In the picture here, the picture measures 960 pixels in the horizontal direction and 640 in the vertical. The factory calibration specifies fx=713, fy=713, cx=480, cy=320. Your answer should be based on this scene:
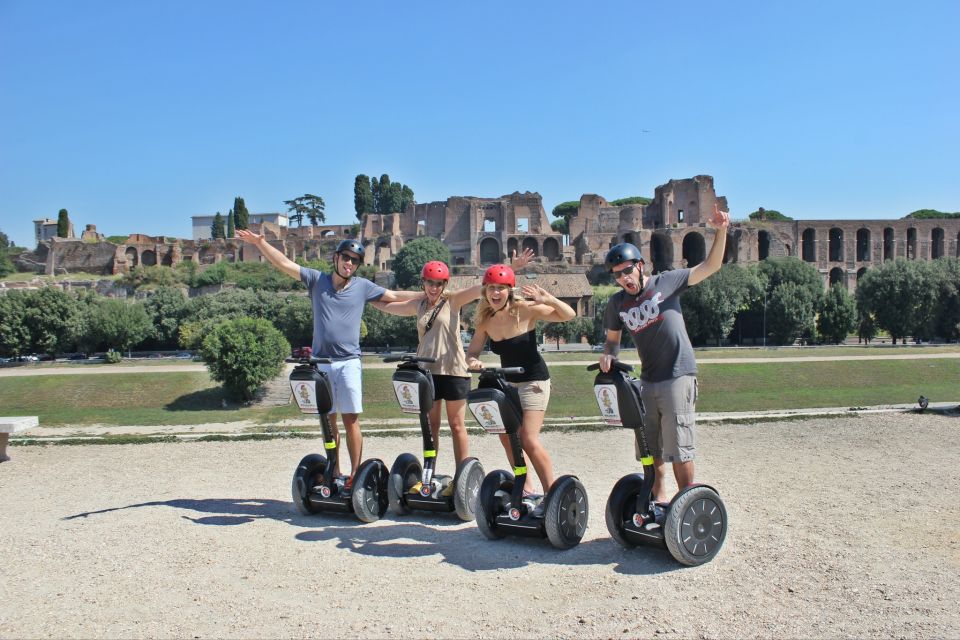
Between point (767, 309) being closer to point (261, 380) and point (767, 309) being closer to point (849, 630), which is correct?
point (261, 380)

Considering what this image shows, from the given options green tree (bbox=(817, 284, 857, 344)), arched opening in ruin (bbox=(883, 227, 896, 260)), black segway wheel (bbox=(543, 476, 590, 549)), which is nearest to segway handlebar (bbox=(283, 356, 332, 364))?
black segway wheel (bbox=(543, 476, 590, 549))

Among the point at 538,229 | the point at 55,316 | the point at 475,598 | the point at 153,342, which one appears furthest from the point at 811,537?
the point at 538,229

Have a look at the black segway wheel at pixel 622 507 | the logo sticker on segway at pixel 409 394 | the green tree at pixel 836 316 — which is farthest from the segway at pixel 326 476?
the green tree at pixel 836 316

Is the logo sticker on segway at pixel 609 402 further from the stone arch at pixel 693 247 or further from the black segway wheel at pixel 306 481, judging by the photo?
the stone arch at pixel 693 247

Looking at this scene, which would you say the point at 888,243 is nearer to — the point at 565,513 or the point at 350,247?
the point at 350,247

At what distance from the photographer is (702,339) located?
48312mm

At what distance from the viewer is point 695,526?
17.7 ft

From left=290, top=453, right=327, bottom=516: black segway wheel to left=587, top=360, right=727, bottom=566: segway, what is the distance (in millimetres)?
3070

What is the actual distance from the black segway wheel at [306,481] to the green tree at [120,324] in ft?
144

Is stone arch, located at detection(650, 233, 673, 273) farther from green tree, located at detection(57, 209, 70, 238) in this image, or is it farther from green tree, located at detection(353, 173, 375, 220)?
green tree, located at detection(57, 209, 70, 238)

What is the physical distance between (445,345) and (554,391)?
20.9m

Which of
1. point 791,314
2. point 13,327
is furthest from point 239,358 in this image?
point 791,314

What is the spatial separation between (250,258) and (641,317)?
84586 millimetres

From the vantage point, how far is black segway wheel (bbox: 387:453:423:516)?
6992 mm
